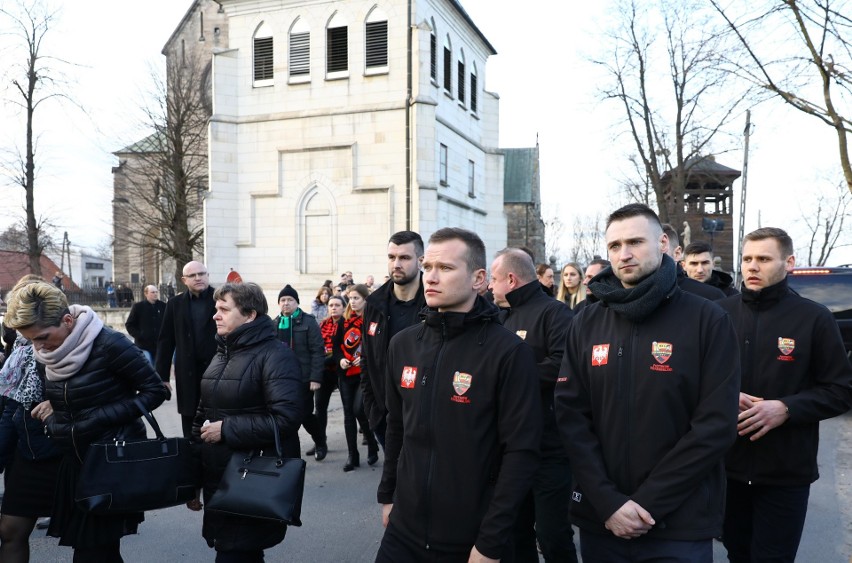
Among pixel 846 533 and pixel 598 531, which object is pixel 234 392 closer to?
pixel 598 531

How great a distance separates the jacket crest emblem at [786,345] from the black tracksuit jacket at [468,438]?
69.0 inches

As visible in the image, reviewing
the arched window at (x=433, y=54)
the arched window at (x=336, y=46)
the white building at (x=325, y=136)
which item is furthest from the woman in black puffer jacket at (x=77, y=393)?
the arched window at (x=433, y=54)

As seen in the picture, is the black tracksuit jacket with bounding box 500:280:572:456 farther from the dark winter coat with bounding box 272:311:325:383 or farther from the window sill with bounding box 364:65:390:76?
the window sill with bounding box 364:65:390:76

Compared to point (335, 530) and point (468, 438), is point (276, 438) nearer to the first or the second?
point (468, 438)

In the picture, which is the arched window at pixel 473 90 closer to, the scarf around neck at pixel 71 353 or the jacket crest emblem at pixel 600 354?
the scarf around neck at pixel 71 353

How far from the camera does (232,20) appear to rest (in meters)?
28.3

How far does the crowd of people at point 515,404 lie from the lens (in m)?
2.74

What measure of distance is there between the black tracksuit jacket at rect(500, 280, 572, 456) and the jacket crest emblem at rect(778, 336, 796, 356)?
1.25 meters

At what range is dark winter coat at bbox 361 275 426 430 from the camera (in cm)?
504

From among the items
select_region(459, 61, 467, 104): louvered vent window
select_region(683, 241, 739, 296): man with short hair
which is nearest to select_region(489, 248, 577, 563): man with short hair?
select_region(683, 241, 739, 296): man with short hair

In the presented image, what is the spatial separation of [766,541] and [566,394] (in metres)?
1.60

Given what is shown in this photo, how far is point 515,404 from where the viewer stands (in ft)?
9.33

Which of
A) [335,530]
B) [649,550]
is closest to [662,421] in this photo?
[649,550]

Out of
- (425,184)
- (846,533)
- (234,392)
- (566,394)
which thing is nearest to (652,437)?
(566,394)
